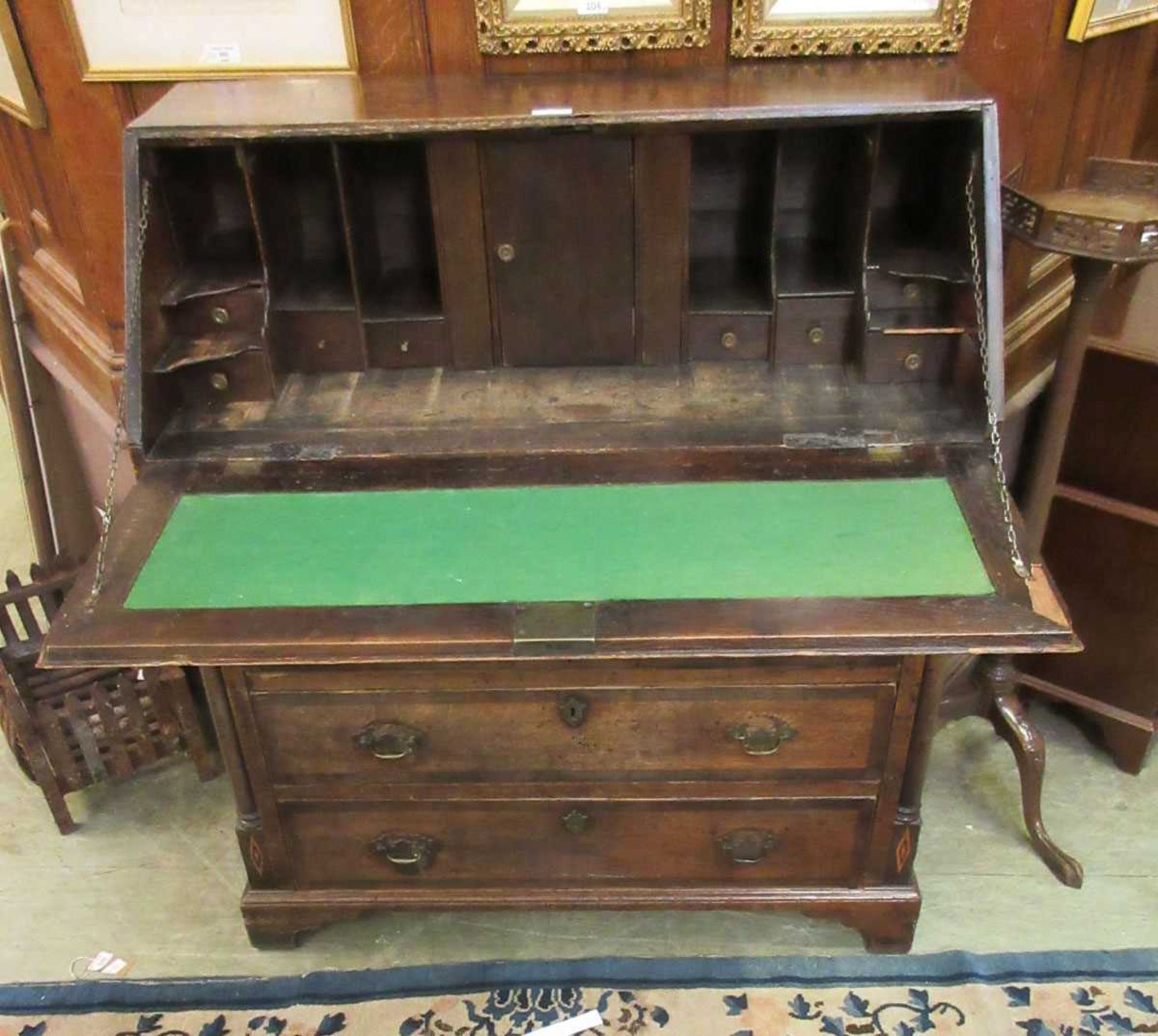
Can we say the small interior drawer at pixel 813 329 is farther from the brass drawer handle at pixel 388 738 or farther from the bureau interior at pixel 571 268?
the brass drawer handle at pixel 388 738

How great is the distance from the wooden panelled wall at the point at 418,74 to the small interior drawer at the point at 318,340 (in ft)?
1.41

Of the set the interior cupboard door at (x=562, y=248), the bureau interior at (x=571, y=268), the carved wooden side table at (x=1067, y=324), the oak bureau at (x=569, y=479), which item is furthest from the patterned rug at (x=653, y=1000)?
the interior cupboard door at (x=562, y=248)

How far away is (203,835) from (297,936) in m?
0.36

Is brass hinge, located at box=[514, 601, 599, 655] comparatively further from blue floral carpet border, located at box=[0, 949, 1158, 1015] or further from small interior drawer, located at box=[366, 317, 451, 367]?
blue floral carpet border, located at box=[0, 949, 1158, 1015]

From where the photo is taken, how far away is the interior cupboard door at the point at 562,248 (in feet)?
5.50

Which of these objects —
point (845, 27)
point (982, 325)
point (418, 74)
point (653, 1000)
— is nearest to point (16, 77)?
point (418, 74)

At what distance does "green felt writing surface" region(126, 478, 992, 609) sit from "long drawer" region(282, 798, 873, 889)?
1.51 feet

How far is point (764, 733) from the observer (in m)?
1.62

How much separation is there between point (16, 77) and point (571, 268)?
Answer: 1027 millimetres

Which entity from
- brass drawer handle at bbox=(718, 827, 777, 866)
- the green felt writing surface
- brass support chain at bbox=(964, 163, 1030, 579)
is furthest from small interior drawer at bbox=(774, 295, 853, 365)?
brass drawer handle at bbox=(718, 827, 777, 866)

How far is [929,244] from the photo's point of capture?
1756mm

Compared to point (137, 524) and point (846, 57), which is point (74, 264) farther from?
point (846, 57)

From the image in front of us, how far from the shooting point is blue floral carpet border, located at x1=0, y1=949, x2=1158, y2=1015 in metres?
1.90

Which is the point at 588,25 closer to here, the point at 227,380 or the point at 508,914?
the point at 227,380
